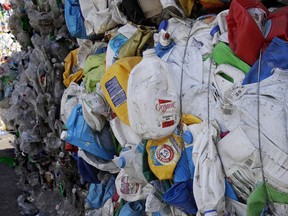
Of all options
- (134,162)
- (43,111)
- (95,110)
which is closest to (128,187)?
(134,162)

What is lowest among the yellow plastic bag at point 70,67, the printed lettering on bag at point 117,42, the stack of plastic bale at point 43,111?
the stack of plastic bale at point 43,111

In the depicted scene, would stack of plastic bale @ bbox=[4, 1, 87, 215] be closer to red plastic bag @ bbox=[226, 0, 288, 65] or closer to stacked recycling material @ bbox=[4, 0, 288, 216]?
stacked recycling material @ bbox=[4, 0, 288, 216]

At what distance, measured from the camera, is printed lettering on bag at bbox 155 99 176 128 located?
1740mm

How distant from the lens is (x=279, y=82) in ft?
4.78

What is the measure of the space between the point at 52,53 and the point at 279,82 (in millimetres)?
2454

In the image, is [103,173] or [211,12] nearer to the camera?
[211,12]

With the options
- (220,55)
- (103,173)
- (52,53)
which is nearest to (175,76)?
(220,55)

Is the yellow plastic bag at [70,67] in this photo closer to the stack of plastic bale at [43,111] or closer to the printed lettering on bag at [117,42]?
the stack of plastic bale at [43,111]

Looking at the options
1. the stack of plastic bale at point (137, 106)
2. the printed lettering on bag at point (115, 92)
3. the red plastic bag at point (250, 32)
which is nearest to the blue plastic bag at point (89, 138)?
the stack of plastic bale at point (137, 106)

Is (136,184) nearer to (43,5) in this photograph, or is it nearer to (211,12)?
(211,12)

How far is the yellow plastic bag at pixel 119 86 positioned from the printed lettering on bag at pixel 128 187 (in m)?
0.32

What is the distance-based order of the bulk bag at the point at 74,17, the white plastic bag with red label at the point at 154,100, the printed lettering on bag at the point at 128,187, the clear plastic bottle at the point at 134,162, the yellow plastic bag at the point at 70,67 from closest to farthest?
1. the white plastic bag with red label at the point at 154,100
2. the clear plastic bottle at the point at 134,162
3. the printed lettering on bag at the point at 128,187
4. the bulk bag at the point at 74,17
5. the yellow plastic bag at the point at 70,67

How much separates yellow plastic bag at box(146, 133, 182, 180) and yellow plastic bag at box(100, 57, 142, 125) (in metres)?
0.27

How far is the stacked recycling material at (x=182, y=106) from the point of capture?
1.47 metres
